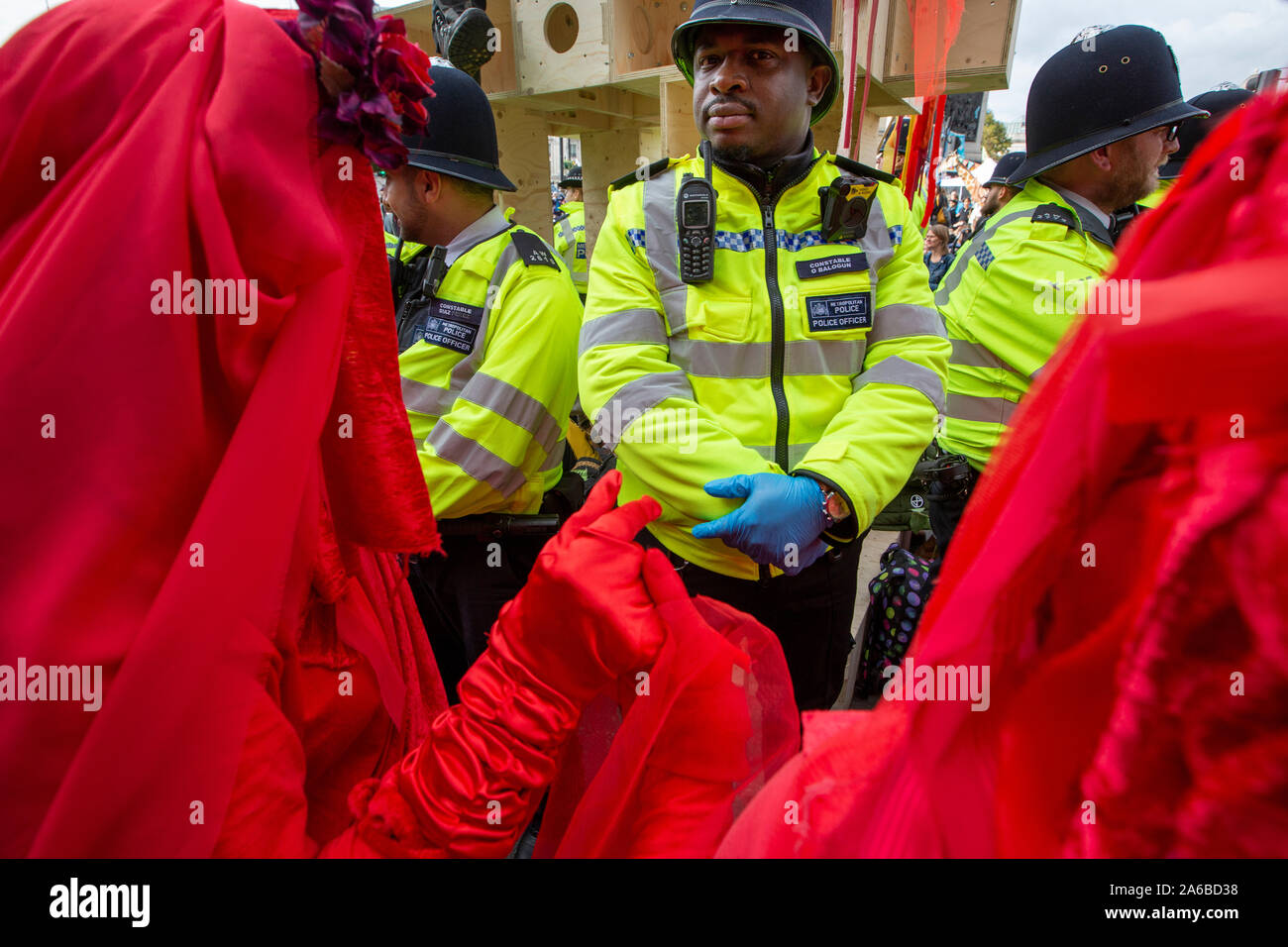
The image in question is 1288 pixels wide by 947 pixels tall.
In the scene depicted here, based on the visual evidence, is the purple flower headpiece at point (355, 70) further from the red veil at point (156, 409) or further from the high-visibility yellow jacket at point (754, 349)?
the high-visibility yellow jacket at point (754, 349)

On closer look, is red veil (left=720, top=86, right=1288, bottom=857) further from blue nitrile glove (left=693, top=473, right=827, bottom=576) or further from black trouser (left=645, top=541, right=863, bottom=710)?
black trouser (left=645, top=541, right=863, bottom=710)

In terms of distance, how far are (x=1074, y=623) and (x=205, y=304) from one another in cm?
98

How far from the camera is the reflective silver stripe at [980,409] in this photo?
264cm

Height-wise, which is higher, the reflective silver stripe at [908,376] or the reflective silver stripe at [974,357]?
the reflective silver stripe at [908,376]

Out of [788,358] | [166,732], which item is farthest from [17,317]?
[788,358]

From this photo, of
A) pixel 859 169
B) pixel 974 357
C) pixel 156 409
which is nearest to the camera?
pixel 156 409

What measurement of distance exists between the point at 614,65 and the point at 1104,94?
1.72 meters

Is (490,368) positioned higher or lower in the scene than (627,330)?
lower

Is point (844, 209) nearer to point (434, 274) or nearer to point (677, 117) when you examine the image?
point (677, 117)

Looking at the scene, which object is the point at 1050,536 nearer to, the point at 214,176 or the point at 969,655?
the point at 969,655

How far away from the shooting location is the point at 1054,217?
2.47 metres

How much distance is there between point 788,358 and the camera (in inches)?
76.5

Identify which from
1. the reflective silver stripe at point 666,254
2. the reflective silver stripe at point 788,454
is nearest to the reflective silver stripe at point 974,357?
the reflective silver stripe at point 788,454

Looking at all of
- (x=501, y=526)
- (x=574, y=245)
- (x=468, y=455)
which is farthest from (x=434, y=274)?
(x=574, y=245)
